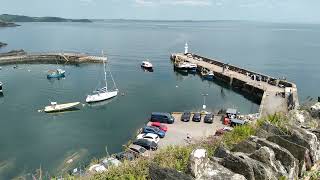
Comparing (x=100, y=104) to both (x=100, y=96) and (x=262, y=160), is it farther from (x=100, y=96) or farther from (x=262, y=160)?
(x=262, y=160)

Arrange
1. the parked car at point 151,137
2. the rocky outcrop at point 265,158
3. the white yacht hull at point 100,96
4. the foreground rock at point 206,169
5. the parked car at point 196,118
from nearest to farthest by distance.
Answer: the foreground rock at point 206,169 → the rocky outcrop at point 265,158 → the parked car at point 151,137 → the parked car at point 196,118 → the white yacht hull at point 100,96

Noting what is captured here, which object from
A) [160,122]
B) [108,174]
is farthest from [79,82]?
[108,174]

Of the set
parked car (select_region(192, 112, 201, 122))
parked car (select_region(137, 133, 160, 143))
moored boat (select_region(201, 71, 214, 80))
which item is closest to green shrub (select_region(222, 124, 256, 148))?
parked car (select_region(137, 133, 160, 143))

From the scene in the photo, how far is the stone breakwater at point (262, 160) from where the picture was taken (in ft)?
33.2

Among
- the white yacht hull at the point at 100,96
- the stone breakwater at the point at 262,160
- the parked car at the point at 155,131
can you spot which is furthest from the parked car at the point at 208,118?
the stone breakwater at the point at 262,160

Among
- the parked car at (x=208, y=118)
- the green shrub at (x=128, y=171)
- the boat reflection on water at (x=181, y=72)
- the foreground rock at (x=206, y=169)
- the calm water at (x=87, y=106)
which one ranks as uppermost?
the foreground rock at (x=206, y=169)

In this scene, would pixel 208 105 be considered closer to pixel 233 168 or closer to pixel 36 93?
pixel 36 93

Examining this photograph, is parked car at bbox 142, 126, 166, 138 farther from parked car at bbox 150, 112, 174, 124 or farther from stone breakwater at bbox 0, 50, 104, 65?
stone breakwater at bbox 0, 50, 104, 65

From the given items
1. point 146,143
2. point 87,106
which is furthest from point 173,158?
point 87,106

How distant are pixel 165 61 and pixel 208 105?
55.1 metres

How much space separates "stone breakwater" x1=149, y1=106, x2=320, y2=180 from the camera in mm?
10109

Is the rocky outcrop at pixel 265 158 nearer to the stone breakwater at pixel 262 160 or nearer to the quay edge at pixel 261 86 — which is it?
the stone breakwater at pixel 262 160

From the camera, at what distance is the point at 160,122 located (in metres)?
44.8

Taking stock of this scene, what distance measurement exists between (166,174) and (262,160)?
10.8 ft
